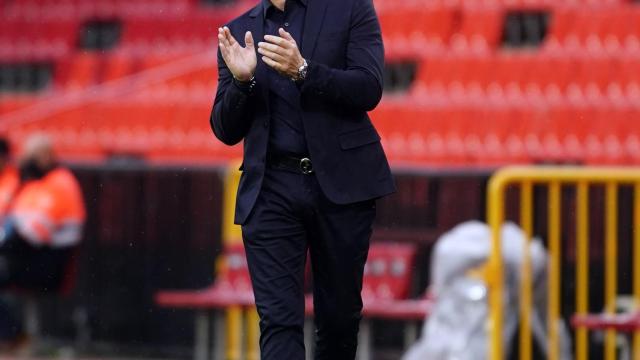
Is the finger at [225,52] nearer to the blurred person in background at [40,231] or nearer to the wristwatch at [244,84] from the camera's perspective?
the wristwatch at [244,84]

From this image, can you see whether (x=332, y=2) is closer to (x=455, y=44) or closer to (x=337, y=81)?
(x=337, y=81)

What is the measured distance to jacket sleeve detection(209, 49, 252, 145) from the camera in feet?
14.8

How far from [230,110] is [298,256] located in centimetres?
53

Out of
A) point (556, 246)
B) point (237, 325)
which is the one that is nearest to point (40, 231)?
point (237, 325)

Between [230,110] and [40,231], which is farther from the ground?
[230,110]

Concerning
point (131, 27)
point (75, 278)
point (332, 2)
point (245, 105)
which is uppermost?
point (131, 27)

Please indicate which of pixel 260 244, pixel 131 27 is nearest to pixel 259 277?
pixel 260 244

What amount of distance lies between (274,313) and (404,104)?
818 cm

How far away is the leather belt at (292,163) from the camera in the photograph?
4516 millimetres

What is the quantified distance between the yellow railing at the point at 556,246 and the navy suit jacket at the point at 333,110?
2.59 m

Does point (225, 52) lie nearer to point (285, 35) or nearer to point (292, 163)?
point (285, 35)

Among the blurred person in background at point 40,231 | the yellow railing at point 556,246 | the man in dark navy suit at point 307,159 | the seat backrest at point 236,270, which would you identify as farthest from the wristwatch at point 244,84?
the blurred person in background at point 40,231

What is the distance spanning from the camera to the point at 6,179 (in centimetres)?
1038

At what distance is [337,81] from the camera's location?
174 inches
